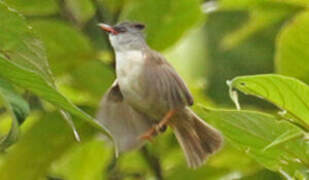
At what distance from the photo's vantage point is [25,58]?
1.03m

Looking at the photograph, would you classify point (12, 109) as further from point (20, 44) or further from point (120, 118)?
point (120, 118)

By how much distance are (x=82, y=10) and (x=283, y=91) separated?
30.9 inches

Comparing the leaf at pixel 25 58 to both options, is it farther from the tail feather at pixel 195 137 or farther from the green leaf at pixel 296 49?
the green leaf at pixel 296 49

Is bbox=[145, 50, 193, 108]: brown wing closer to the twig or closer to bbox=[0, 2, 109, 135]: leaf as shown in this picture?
the twig

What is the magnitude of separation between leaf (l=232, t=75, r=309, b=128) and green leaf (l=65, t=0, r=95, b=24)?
74cm

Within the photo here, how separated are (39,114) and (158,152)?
0.92 feet

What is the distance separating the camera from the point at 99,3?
1.67 metres

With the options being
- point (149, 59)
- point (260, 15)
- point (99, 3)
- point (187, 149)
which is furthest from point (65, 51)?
point (260, 15)

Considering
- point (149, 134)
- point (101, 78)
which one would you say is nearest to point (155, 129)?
point (149, 134)

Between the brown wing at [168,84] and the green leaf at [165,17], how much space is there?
8.0 inches

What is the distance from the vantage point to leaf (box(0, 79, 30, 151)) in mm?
961

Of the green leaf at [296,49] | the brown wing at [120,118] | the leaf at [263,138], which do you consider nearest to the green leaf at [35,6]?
the brown wing at [120,118]

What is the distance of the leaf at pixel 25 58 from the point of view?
99 centimetres

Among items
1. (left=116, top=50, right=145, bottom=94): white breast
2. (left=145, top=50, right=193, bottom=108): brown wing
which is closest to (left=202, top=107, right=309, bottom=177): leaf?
(left=145, top=50, right=193, bottom=108): brown wing
